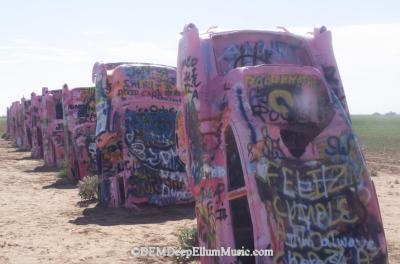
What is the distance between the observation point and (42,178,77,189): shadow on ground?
49.2 feet

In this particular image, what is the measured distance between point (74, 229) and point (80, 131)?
20.8 ft

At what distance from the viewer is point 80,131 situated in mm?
15133

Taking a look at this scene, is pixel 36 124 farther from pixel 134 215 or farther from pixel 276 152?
pixel 276 152

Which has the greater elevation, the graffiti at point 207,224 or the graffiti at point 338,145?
the graffiti at point 338,145

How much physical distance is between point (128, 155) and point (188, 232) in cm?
356

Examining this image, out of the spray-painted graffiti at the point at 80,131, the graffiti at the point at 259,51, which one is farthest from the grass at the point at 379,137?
the graffiti at the point at 259,51

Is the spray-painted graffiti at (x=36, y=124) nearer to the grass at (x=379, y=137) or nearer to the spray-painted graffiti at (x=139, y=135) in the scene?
the spray-painted graffiti at (x=139, y=135)

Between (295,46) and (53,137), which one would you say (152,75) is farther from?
(53,137)

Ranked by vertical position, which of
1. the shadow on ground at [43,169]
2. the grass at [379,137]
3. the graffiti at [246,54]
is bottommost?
the grass at [379,137]

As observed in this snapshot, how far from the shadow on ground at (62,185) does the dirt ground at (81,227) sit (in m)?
0.58

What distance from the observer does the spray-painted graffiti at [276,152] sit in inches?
181

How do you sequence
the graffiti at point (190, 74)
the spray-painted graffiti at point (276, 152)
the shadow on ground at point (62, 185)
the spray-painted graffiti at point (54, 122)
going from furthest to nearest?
the spray-painted graffiti at point (54, 122)
the shadow on ground at point (62, 185)
the graffiti at point (190, 74)
the spray-painted graffiti at point (276, 152)

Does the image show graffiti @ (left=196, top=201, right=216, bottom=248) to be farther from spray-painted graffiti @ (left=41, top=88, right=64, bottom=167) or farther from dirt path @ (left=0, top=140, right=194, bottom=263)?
spray-painted graffiti @ (left=41, top=88, right=64, bottom=167)

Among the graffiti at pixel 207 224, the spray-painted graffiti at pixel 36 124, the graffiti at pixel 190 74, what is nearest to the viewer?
the graffiti at pixel 207 224
